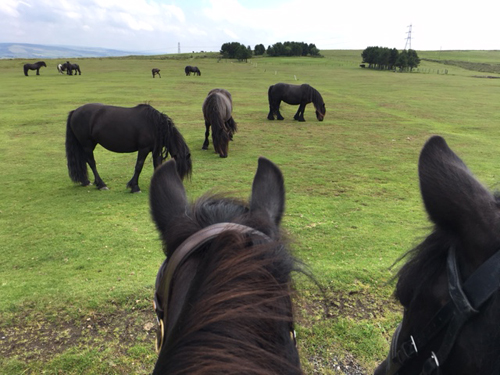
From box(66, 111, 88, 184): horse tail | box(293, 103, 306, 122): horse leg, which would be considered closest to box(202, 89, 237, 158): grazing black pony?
box(66, 111, 88, 184): horse tail

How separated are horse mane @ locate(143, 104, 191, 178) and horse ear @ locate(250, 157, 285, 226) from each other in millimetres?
5211

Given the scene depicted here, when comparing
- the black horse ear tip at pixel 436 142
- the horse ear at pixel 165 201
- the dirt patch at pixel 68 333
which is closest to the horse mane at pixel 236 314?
the horse ear at pixel 165 201

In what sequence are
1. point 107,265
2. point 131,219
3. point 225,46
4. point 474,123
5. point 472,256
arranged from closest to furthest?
point 472,256 < point 107,265 < point 131,219 < point 474,123 < point 225,46

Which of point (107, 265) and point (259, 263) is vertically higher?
point (259, 263)

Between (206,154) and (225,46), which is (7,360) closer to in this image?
(206,154)

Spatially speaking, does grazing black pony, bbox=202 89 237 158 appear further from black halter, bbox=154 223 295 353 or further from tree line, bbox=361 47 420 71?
tree line, bbox=361 47 420 71

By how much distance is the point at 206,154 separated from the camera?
31.8ft

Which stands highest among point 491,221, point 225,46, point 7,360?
point 225,46

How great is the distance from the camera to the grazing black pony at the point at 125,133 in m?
6.59

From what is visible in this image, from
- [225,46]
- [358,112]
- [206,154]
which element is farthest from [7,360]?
[225,46]

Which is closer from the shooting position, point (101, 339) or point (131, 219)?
point (101, 339)

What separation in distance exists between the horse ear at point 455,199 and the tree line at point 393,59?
63520 mm

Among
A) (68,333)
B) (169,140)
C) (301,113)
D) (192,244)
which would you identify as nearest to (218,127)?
(169,140)

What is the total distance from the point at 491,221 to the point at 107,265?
4.30 metres
